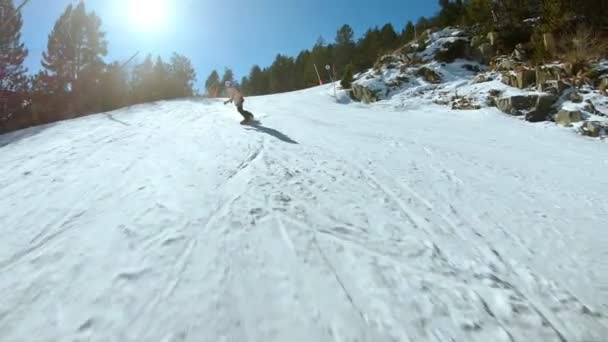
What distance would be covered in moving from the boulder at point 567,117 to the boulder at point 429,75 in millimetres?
9406

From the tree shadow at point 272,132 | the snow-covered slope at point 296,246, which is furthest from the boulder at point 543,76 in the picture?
the tree shadow at point 272,132

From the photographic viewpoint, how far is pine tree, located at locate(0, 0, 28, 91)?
1940 cm

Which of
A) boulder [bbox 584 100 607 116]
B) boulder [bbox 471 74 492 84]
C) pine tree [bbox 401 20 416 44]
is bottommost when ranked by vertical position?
boulder [bbox 584 100 607 116]

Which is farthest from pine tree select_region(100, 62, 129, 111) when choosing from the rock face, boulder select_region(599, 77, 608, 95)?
boulder select_region(599, 77, 608, 95)

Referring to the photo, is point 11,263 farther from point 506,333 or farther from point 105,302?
point 506,333

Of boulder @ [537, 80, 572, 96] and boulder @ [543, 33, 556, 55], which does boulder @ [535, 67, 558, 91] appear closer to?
boulder @ [537, 80, 572, 96]

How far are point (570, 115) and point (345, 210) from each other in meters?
10.7

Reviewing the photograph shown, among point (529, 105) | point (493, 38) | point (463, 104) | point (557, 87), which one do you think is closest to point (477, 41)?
point (493, 38)

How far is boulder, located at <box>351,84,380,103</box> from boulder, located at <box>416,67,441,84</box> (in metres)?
3.61

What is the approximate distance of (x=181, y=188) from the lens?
459 cm

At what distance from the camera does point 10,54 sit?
2130 cm

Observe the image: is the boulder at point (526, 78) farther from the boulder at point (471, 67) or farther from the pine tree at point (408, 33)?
the pine tree at point (408, 33)

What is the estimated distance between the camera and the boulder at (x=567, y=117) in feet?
32.1

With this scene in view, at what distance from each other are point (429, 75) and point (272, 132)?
1534cm
